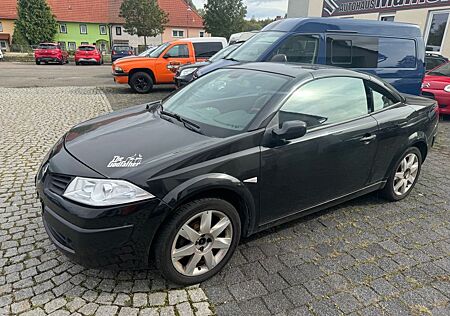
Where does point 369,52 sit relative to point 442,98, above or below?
above

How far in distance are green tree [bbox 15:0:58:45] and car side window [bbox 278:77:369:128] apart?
145ft

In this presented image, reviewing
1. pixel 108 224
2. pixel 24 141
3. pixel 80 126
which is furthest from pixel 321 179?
pixel 24 141

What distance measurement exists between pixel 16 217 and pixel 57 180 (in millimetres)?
1329

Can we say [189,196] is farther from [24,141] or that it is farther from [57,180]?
[24,141]

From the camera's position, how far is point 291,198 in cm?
278

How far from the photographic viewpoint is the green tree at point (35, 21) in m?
36.9

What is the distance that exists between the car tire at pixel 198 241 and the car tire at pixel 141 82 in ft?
31.7

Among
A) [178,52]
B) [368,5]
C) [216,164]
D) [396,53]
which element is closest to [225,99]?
[216,164]

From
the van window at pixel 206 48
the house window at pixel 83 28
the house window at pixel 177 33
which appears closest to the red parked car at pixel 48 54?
the van window at pixel 206 48

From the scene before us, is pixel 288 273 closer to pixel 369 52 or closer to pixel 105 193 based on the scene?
pixel 105 193

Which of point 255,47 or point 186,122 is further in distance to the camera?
point 255,47

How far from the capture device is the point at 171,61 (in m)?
11.3

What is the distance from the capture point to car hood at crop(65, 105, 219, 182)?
2205 mm

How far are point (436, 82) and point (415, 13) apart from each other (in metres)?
7.58
